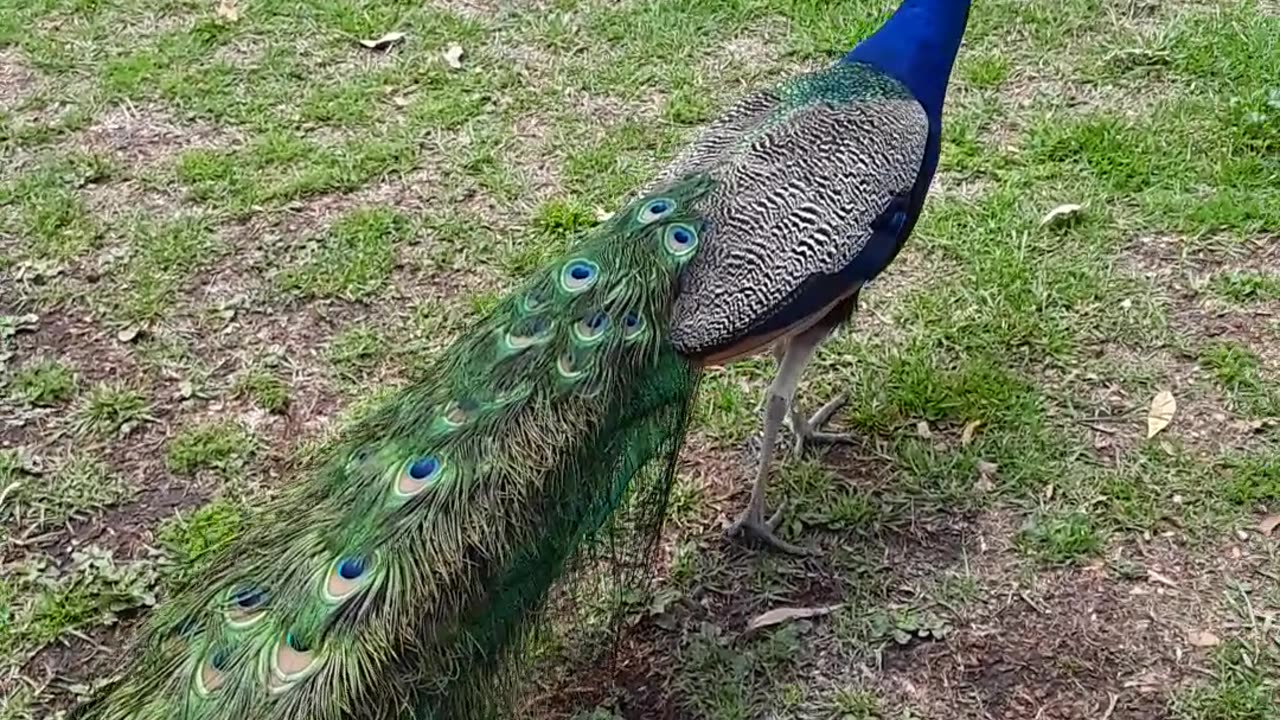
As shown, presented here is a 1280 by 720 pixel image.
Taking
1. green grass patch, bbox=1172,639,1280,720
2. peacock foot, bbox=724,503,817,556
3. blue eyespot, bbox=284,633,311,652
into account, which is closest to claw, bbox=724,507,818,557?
peacock foot, bbox=724,503,817,556

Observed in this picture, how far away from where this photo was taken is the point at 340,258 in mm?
3611

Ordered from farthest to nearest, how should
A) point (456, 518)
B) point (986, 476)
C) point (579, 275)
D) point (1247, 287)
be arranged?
point (1247, 287), point (986, 476), point (579, 275), point (456, 518)

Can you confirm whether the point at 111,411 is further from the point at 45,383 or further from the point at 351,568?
the point at 351,568

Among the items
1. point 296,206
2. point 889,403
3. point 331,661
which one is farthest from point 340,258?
point 331,661

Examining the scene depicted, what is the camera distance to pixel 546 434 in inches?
86.2

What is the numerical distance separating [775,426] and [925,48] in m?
0.83

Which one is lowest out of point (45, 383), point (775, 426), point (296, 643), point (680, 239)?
point (45, 383)

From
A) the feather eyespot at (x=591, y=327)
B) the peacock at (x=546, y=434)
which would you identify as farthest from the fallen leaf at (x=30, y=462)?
Result: the feather eyespot at (x=591, y=327)

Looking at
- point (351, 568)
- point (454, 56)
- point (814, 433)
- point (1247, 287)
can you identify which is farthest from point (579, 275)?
point (454, 56)

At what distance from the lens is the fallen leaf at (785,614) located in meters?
2.67

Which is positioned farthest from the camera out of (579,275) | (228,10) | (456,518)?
(228,10)

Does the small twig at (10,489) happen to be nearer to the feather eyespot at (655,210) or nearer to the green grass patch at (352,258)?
the green grass patch at (352,258)

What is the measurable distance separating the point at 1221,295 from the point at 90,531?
254 cm

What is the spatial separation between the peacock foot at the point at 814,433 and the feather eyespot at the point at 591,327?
78 cm
